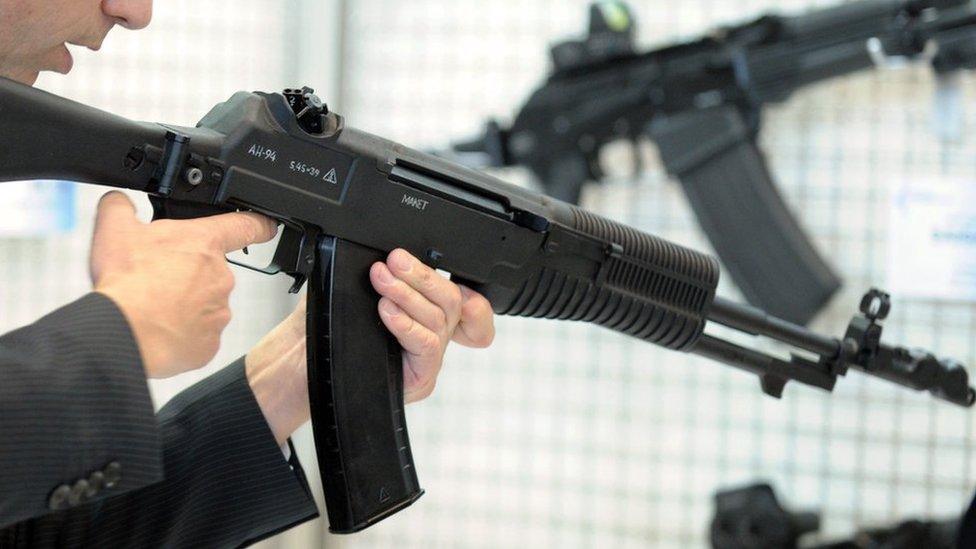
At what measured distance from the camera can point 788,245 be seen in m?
1.49

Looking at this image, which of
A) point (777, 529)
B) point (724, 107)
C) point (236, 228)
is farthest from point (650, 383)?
point (236, 228)

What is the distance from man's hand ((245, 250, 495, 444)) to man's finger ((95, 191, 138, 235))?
222 millimetres

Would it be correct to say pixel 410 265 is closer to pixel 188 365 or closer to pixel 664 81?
pixel 188 365

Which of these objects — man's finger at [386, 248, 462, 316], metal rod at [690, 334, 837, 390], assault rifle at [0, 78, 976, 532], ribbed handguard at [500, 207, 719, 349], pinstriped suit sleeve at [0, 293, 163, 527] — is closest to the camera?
pinstriped suit sleeve at [0, 293, 163, 527]

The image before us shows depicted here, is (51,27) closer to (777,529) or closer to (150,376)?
(150,376)

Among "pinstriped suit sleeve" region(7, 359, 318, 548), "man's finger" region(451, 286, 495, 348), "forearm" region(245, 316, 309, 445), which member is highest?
"man's finger" region(451, 286, 495, 348)

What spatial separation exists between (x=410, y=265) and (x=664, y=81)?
2.68 ft

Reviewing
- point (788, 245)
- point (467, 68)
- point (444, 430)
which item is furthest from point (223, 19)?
point (788, 245)

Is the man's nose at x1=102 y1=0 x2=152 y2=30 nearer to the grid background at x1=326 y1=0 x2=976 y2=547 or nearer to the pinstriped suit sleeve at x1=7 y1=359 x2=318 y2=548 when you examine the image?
the pinstriped suit sleeve at x1=7 y1=359 x2=318 y2=548

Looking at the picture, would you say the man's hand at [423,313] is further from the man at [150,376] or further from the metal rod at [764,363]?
the metal rod at [764,363]

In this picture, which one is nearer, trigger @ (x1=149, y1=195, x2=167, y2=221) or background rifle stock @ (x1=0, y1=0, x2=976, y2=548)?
trigger @ (x1=149, y1=195, x2=167, y2=221)

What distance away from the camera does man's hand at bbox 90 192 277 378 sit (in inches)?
24.6

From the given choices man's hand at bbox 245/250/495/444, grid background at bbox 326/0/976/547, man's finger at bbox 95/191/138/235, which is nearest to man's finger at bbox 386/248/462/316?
man's hand at bbox 245/250/495/444

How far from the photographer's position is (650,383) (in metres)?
1.65
